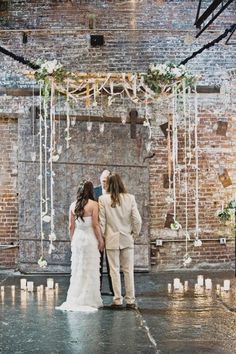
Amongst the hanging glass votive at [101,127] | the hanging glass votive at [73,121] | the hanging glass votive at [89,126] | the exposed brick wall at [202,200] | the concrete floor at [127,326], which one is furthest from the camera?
the exposed brick wall at [202,200]

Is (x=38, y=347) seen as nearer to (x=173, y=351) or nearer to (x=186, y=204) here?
(x=173, y=351)

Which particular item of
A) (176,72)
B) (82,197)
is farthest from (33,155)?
(82,197)

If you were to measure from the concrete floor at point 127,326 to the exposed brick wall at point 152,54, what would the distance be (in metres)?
2.68

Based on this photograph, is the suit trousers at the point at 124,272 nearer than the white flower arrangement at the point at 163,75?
Yes

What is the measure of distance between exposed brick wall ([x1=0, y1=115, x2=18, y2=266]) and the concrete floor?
250 centimetres

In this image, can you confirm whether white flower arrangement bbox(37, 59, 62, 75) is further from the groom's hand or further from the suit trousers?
the suit trousers

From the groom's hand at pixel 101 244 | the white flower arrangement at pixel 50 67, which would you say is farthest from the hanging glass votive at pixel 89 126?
the groom's hand at pixel 101 244

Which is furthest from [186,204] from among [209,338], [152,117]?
[209,338]

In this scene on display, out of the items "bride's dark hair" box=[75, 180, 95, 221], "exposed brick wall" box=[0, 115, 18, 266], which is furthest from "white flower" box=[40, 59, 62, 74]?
"exposed brick wall" box=[0, 115, 18, 266]

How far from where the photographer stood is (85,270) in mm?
8031

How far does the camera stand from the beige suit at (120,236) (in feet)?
26.1

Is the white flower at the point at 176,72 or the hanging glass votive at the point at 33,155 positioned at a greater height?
the white flower at the point at 176,72

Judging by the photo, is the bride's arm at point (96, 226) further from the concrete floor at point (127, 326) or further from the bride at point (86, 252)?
the concrete floor at point (127, 326)

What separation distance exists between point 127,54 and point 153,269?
3724 millimetres
